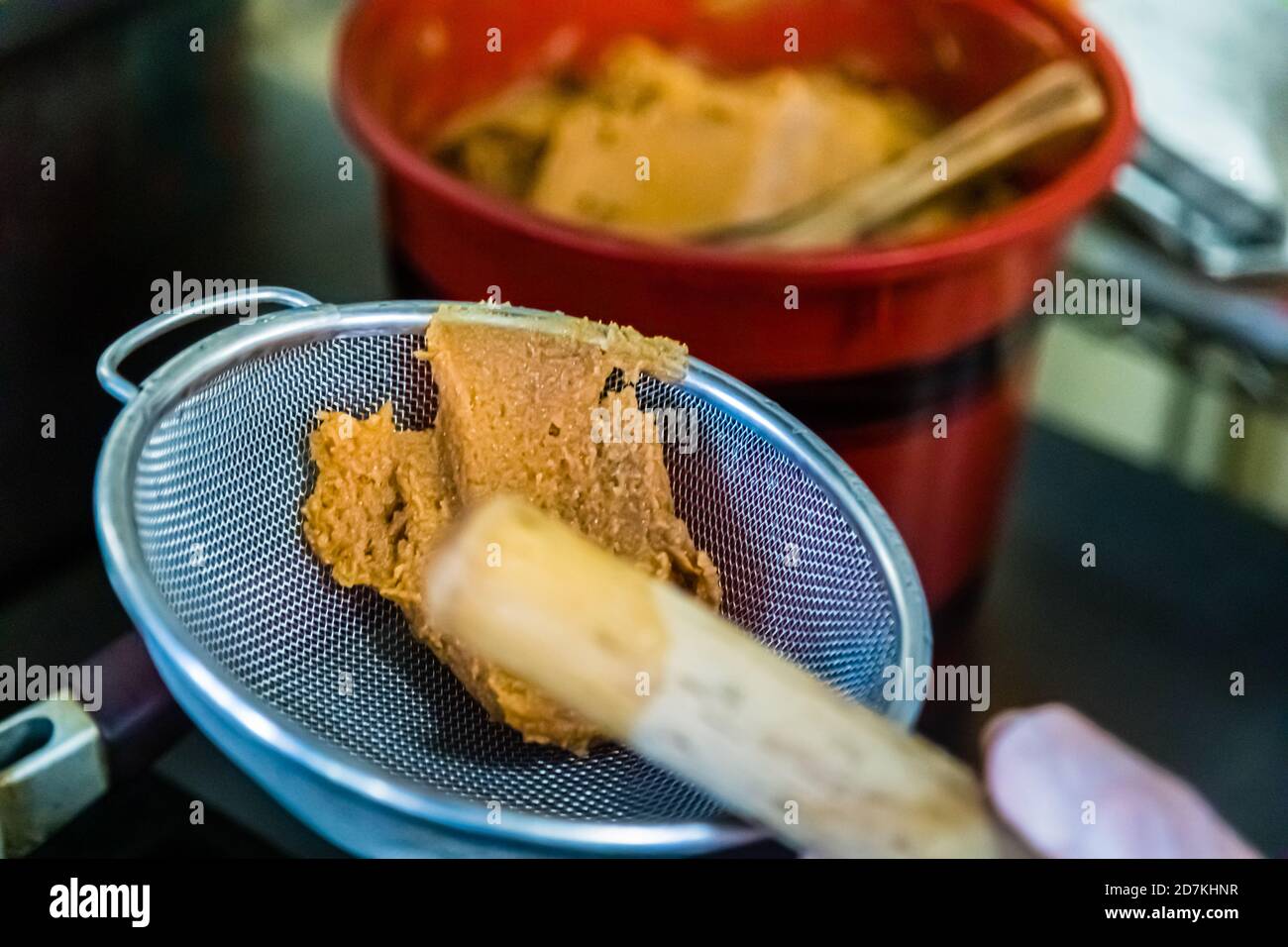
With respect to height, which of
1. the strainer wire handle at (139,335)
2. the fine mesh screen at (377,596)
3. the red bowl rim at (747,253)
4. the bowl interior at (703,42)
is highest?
the bowl interior at (703,42)

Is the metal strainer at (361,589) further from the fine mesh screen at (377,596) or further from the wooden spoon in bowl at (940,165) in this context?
the wooden spoon in bowl at (940,165)

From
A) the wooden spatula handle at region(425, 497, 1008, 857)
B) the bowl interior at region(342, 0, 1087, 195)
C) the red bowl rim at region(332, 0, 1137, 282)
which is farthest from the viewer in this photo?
the bowl interior at region(342, 0, 1087, 195)

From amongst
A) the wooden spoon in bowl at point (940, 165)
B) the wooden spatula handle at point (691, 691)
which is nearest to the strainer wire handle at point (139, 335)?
the wooden spatula handle at point (691, 691)

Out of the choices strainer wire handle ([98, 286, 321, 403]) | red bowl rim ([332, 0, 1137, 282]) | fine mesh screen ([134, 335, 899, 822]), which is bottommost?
fine mesh screen ([134, 335, 899, 822])

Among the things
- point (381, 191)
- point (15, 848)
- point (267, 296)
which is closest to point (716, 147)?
point (381, 191)

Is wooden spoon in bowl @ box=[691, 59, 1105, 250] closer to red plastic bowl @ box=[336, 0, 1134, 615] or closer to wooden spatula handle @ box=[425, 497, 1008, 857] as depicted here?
red plastic bowl @ box=[336, 0, 1134, 615]

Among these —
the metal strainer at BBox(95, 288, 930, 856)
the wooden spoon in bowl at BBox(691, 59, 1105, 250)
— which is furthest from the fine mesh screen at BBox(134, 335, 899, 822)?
the wooden spoon in bowl at BBox(691, 59, 1105, 250)

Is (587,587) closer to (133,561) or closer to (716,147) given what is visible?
(133,561)
